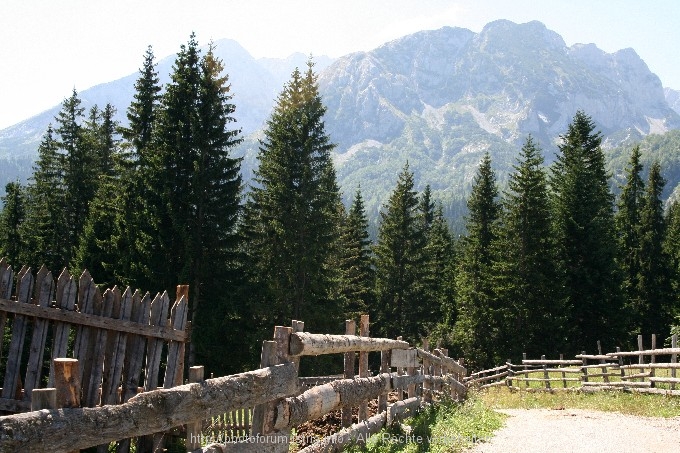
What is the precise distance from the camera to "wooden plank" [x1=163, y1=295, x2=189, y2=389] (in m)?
6.92

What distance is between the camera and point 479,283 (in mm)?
38094

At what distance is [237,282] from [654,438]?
18940 millimetres

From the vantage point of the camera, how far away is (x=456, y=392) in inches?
609

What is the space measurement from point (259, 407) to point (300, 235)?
24169 millimetres

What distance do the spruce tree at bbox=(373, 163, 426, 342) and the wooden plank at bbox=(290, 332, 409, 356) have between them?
33256 mm

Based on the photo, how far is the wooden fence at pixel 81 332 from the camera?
598 centimetres

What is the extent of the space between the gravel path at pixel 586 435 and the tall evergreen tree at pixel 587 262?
23.2 meters

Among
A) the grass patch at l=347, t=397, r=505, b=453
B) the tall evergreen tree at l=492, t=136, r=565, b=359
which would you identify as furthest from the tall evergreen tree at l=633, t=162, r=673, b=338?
the grass patch at l=347, t=397, r=505, b=453

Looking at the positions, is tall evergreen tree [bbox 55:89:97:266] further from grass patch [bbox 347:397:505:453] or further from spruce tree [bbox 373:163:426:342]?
grass patch [bbox 347:397:505:453]

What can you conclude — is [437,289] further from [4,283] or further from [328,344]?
[4,283]

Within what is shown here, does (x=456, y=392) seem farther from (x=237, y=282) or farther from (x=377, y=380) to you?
(x=237, y=282)

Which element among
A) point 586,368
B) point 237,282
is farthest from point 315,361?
point 586,368

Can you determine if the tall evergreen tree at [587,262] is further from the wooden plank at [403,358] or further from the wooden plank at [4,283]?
the wooden plank at [4,283]

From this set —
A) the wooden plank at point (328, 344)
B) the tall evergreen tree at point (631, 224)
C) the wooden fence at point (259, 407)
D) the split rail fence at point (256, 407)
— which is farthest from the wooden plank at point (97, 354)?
the tall evergreen tree at point (631, 224)
